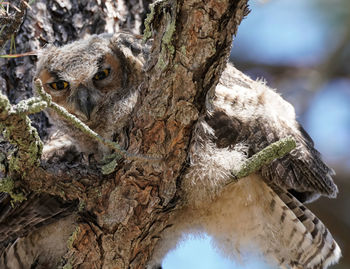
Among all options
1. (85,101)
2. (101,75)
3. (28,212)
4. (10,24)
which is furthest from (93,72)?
(10,24)

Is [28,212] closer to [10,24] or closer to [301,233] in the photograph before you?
[10,24]

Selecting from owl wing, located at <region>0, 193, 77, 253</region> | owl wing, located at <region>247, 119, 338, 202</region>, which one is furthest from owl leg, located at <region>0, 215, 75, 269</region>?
owl wing, located at <region>247, 119, 338, 202</region>

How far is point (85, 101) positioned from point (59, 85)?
0.27m

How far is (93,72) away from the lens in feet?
9.64

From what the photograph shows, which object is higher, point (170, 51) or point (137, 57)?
point (170, 51)

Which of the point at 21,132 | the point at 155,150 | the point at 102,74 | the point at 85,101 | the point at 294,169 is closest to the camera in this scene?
the point at 21,132

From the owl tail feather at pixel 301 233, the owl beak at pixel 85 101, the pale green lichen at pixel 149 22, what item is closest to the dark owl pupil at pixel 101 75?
the owl beak at pixel 85 101

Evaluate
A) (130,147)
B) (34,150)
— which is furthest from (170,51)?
(34,150)

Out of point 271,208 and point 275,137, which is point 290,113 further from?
point 271,208

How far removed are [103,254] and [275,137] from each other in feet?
3.29

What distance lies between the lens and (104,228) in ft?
7.45

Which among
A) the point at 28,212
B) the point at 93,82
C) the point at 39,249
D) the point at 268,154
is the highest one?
the point at 268,154

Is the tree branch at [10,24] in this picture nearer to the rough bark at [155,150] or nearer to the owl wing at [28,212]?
the rough bark at [155,150]

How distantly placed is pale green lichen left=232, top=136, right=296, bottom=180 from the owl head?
1.05 metres
